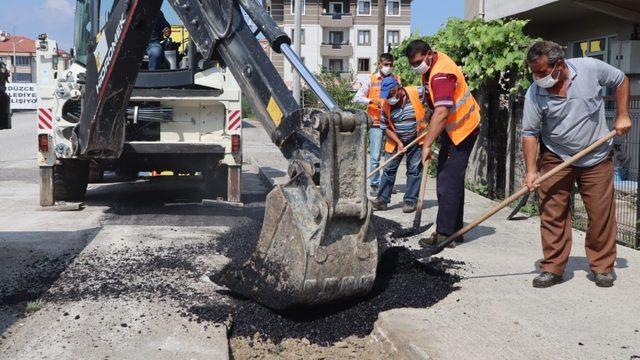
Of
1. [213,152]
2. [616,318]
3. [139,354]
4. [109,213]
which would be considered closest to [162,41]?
[213,152]

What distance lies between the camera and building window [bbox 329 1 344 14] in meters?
71.0

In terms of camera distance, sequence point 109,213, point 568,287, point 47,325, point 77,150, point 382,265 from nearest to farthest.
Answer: point 47,325
point 568,287
point 382,265
point 77,150
point 109,213

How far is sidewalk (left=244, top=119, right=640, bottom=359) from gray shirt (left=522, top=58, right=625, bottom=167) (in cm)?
102

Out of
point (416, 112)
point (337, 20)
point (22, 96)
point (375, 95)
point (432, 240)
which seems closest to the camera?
point (432, 240)

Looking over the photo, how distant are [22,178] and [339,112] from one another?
9.56 meters

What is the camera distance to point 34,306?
15.2 feet

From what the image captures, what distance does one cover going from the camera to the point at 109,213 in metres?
8.35

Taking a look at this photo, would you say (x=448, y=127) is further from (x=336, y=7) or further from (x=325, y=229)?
(x=336, y=7)

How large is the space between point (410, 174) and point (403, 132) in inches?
20.9

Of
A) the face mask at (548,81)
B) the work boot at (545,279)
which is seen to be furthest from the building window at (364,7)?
the work boot at (545,279)

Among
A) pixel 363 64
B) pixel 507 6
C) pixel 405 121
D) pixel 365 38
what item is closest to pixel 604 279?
pixel 405 121

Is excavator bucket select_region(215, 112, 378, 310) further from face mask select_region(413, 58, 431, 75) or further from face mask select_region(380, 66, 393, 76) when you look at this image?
face mask select_region(380, 66, 393, 76)

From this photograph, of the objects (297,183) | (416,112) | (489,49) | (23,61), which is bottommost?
(297,183)

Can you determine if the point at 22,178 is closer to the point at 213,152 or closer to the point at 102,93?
the point at 213,152
